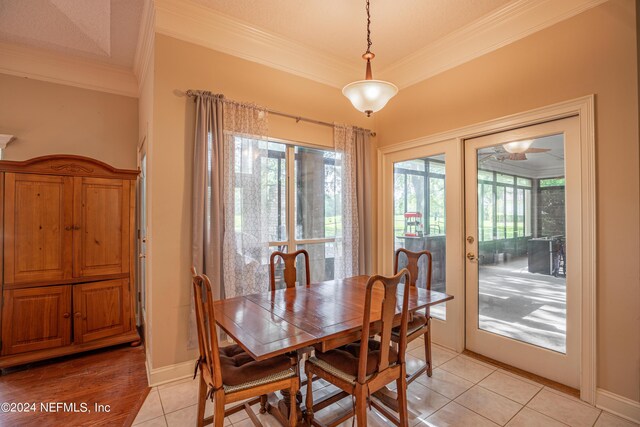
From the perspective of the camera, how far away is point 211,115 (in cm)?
269

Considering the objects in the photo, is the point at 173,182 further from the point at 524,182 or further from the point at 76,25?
the point at 524,182

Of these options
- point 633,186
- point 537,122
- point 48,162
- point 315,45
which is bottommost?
point 633,186

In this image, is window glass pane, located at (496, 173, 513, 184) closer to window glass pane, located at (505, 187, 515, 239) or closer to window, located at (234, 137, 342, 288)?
window glass pane, located at (505, 187, 515, 239)

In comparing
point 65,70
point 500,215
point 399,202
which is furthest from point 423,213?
point 65,70

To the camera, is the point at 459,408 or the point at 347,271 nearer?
the point at 459,408

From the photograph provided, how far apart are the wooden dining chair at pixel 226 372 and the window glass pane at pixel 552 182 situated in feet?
8.11

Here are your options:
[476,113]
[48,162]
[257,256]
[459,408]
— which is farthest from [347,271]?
Answer: [48,162]

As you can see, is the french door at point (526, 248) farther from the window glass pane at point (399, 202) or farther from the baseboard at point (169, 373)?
the baseboard at point (169, 373)

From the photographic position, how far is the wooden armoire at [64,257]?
2717mm

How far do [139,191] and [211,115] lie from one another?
67.8 inches

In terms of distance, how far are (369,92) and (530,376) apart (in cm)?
268

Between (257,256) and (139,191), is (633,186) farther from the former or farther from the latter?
(139,191)

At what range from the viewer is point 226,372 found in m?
1.66

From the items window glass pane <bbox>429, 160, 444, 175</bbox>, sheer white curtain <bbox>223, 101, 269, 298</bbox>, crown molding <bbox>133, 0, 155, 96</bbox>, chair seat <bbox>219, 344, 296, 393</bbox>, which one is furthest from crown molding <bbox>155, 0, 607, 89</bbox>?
chair seat <bbox>219, 344, 296, 393</bbox>
